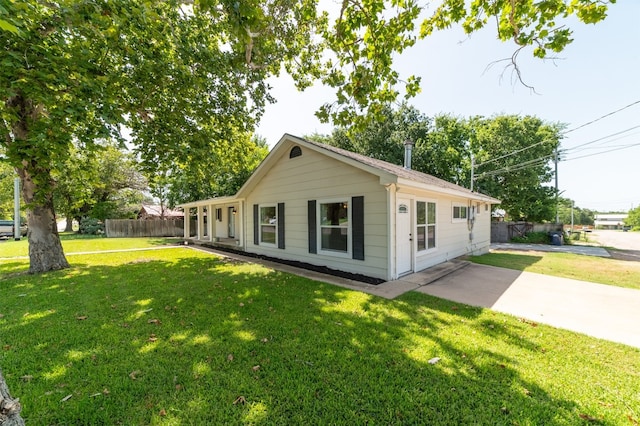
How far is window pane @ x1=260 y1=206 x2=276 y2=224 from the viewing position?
392 inches

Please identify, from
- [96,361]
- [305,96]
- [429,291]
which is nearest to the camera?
[96,361]

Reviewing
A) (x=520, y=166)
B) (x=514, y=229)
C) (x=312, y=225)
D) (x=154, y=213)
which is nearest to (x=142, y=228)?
(x=154, y=213)

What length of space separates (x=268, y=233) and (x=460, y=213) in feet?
25.6

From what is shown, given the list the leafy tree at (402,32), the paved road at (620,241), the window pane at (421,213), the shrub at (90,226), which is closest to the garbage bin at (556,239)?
the paved road at (620,241)

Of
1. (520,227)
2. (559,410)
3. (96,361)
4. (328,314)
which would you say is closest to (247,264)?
(328,314)

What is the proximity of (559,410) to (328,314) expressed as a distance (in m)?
2.85

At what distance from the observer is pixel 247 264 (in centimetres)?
869

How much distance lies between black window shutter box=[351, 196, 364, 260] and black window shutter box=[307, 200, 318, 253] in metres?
1.48

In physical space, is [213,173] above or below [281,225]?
above

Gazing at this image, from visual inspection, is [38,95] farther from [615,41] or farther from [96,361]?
[615,41]

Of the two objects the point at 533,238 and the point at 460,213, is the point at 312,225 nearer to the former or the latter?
the point at 460,213

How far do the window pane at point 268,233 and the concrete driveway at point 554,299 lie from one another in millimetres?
5939

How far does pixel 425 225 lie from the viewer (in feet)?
25.4

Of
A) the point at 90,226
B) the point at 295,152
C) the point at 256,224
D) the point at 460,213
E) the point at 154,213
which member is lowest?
the point at 90,226
